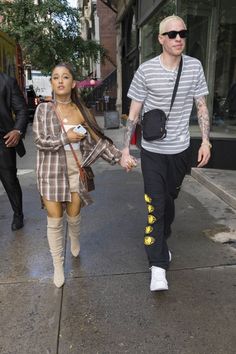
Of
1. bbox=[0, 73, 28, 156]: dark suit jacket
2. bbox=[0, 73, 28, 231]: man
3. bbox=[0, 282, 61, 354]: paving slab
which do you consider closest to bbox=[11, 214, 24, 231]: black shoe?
bbox=[0, 73, 28, 231]: man

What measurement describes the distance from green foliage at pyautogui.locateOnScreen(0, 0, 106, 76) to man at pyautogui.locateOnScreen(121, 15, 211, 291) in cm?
1561

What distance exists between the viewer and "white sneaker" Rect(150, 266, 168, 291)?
3.12 metres

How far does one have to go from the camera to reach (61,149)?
3143 mm

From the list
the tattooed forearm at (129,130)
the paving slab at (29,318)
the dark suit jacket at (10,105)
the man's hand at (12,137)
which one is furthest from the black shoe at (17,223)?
the tattooed forearm at (129,130)

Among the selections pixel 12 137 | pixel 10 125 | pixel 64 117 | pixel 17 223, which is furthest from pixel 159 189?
pixel 17 223

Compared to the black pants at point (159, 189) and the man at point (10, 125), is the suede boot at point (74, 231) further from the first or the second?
the man at point (10, 125)

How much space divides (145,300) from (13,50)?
10916mm

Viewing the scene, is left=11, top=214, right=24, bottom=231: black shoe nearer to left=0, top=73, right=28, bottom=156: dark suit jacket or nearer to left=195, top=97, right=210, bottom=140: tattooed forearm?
left=0, top=73, right=28, bottom=156: dark suit jacket

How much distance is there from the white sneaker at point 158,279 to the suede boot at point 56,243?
0.73 m

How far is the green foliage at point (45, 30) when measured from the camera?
18375 mm

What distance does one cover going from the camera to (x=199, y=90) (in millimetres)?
3102

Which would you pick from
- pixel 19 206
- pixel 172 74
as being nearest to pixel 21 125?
pixel 19 206

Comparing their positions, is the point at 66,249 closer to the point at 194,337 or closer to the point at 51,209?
the point at 51,209

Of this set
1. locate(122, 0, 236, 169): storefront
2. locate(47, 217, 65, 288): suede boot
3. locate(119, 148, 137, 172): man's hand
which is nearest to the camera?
locate(119, 148, 137, 172): man's hand
